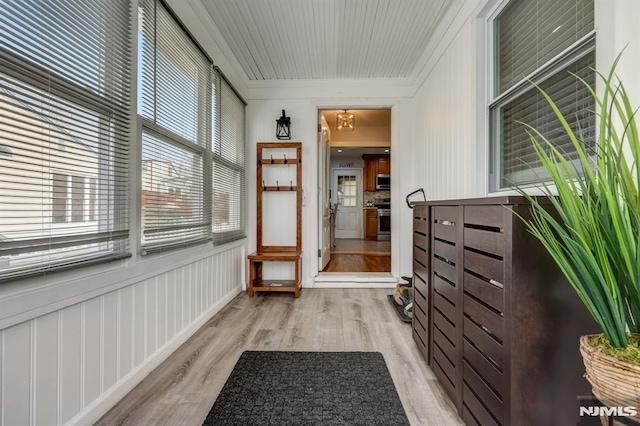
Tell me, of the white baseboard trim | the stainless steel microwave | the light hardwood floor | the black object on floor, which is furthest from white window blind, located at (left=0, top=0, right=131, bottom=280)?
the stainless steel microwave

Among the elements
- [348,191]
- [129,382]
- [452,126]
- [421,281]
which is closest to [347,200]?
[348,191]

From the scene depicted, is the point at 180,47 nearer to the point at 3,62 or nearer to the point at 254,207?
the point at 3,62

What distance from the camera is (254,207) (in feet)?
12.1

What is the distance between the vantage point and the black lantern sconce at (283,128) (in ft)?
11.7

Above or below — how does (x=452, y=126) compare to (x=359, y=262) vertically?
above

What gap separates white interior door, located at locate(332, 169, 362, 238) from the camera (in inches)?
344

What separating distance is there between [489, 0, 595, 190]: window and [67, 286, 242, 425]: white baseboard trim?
2.10 metres

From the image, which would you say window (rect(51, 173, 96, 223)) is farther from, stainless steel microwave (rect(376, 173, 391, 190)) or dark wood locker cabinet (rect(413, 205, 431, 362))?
stainless steel microwave (rect(376, 173, 391, 190))

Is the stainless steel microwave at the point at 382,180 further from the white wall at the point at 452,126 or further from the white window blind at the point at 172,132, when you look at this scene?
the white window blind at the point at 172,132

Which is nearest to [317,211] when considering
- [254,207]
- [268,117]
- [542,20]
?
[254,207]

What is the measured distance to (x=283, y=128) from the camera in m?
3.60

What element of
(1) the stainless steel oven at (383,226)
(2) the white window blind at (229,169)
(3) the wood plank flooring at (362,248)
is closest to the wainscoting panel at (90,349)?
(2) the white window blind at (229,169)

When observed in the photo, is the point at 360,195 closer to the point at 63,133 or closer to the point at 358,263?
the point at 358,263

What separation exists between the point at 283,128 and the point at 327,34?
122 cm
